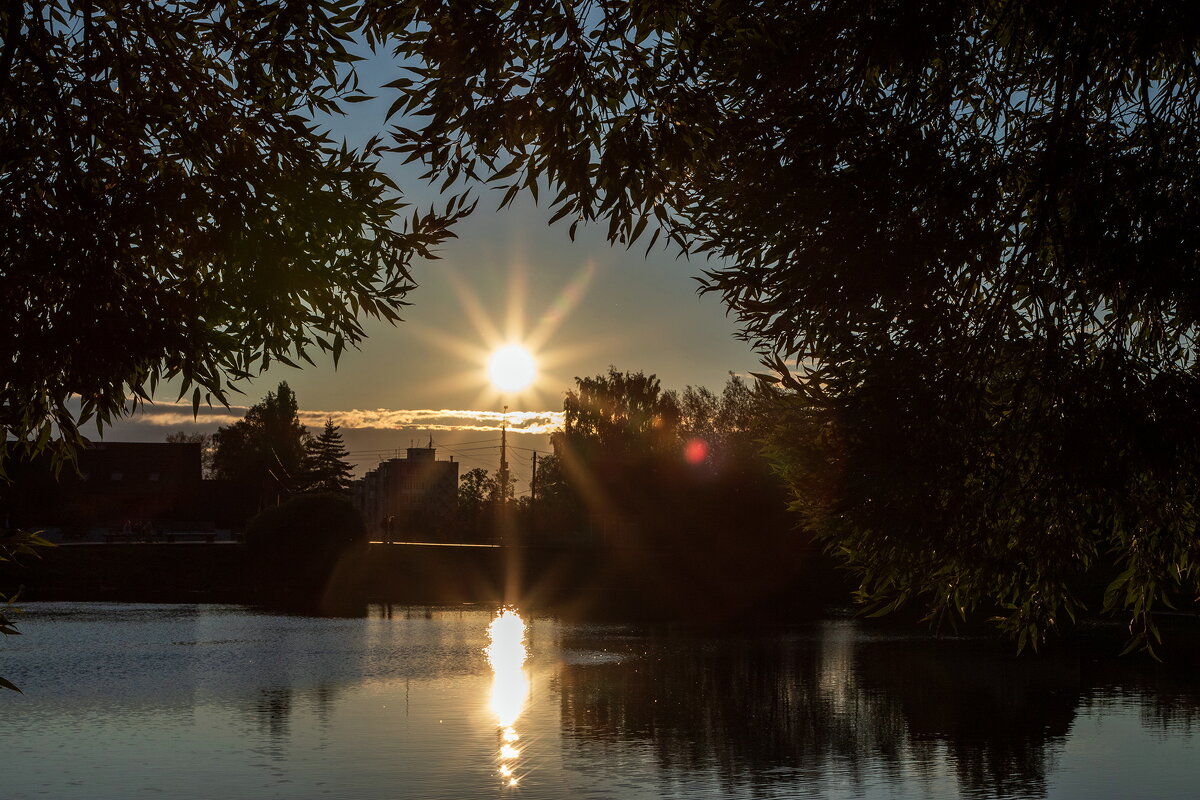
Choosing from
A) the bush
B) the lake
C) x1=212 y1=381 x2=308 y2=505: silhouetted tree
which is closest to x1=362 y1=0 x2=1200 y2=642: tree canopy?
the lake

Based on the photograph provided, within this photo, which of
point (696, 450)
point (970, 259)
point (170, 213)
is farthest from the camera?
point (696, 450)

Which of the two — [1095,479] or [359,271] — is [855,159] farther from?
[359,271]

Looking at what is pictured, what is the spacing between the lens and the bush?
54906mm

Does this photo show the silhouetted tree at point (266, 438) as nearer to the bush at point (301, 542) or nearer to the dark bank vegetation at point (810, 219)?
the bush at point (301, 542)

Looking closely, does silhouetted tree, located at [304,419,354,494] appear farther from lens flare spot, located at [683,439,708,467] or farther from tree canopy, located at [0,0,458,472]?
tree canopy, located at [0,0,458,472]

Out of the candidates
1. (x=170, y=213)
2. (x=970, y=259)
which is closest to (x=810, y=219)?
(x=970, y=259)

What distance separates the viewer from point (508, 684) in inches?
911

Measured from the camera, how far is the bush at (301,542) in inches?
2162

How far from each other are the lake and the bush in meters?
22.3

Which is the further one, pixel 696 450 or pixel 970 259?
pixel 696 450

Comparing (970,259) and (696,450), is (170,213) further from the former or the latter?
(696,450)

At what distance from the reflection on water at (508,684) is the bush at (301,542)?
1928 cm

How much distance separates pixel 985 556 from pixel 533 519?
86.8 m

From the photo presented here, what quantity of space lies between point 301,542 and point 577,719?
38.7 m
